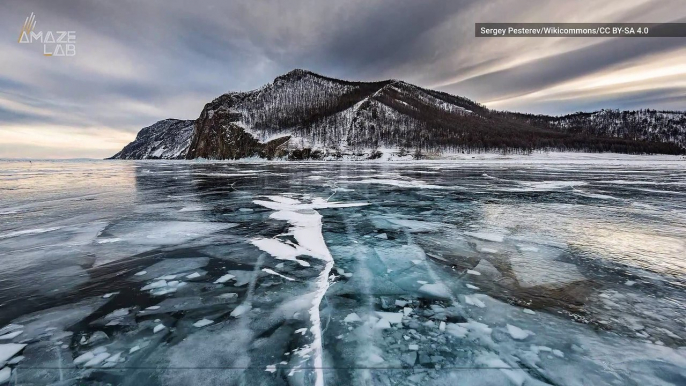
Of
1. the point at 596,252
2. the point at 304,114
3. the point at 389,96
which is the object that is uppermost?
the point at 389,96

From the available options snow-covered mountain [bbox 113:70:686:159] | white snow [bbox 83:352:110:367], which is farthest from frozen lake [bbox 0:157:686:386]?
snow-covered mountain [bbox 113:70:686:159]

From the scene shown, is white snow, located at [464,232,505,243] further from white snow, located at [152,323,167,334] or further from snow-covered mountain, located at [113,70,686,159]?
snow-covered mountain, located at [113,70,686,159]

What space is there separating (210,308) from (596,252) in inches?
253

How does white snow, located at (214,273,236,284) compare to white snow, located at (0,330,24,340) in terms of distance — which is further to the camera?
white snow, located at (214,273,236,284)

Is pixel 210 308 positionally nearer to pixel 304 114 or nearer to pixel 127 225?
pixel 127 225

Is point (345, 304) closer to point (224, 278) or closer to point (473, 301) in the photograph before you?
point (473, 301)

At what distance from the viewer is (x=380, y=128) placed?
131875 millimetres

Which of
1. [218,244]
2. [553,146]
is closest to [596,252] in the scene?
[218,244]

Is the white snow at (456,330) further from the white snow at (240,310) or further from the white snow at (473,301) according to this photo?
the white snow at (240,310)

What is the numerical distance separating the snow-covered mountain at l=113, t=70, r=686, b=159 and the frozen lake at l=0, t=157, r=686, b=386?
104286mm

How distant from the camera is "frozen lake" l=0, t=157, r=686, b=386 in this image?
2527 mm

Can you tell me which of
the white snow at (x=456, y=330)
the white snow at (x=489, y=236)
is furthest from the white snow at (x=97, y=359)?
the white snow at (x=489, y=236)

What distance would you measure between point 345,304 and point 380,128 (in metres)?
133

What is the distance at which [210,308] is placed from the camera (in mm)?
3537
